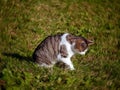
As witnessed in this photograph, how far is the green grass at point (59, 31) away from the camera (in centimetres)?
738

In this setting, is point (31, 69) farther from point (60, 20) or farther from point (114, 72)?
point (60, 20)

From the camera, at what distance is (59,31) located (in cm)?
1109

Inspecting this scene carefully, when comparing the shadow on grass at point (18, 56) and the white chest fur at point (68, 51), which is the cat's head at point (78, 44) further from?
the shadow on grass at point (18, 56)

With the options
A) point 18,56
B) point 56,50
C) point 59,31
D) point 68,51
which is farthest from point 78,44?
point 59,31

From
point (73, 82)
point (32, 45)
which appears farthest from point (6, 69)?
point (32, 45)

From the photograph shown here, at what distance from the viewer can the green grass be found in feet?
24.2

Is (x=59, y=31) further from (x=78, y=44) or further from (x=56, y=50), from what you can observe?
(x=56, y=50)

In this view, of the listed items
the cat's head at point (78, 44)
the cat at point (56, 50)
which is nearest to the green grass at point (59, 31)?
the cat at point (56, 50)

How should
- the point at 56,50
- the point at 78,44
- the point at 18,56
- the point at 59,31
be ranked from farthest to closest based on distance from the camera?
the point at 59,31, the point at 18,56, the point at 78,44, the point at 56,50

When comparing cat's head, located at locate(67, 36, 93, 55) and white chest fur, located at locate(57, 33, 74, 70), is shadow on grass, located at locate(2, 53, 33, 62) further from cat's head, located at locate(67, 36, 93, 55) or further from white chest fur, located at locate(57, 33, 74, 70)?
cat's head, located at locate(67, 36, 93, 55)

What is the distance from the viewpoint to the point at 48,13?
11.9 m

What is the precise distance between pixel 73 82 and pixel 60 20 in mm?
4568

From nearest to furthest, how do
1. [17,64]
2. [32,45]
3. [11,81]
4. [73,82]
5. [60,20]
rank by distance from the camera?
[11,81] → [73,82] → [17,64] → [32,45] → [60,20]

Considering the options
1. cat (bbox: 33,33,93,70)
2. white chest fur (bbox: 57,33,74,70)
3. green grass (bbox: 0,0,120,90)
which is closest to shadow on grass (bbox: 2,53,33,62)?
green grass (bbox: 0,0,120,90)
